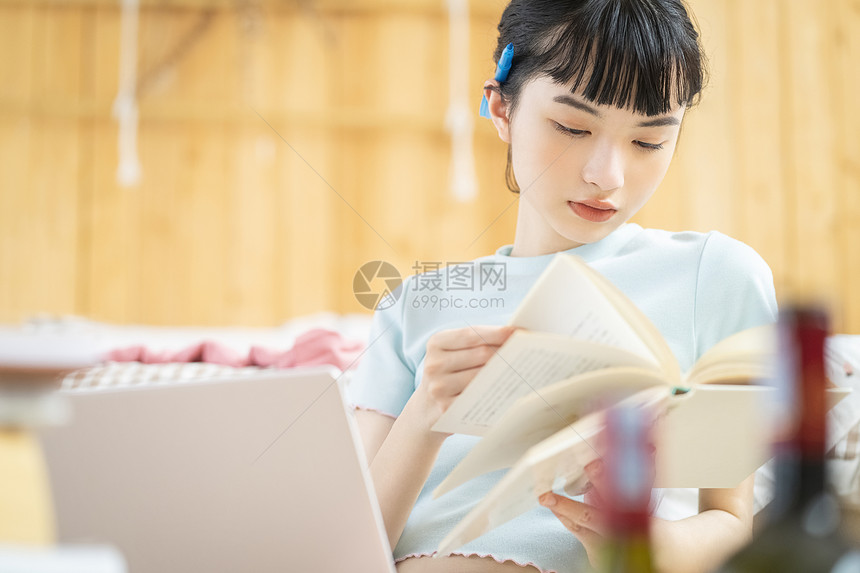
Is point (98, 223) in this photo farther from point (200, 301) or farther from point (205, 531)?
point (205, 531)

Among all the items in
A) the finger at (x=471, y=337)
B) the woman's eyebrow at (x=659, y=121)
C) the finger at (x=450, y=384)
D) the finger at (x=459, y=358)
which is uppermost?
the woman's eyebrow at (x=659, y=121)

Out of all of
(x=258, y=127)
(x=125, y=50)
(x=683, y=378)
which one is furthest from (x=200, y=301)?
(x=683, y=378)

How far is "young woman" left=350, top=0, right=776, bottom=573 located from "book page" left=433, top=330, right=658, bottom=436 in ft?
0.53

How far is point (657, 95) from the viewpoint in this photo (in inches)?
34.8

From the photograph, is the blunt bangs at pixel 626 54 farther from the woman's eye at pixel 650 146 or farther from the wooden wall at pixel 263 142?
the wooden wall at pixel 263 142

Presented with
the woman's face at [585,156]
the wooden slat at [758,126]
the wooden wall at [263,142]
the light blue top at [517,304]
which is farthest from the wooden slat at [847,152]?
the woman's face at [585,156]

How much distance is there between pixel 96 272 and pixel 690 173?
7.23 feet

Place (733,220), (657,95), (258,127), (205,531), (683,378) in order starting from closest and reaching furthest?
(683,378) → (205,531) → (657,95) → (733,220) → (258,127)

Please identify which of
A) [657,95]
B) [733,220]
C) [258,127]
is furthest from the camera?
[258,127]

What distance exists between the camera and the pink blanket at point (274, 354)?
1.23m

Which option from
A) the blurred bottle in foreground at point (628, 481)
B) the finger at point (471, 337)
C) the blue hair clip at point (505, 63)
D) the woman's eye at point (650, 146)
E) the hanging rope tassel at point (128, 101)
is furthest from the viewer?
the hanging rope tassel at point (128, 101)

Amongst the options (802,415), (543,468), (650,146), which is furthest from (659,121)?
(802,415)

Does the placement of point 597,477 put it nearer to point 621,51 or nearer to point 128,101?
point 621,51

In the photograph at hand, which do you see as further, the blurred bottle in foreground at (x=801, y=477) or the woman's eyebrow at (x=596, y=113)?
the woman's eyebrow at (x=596, y=113)
